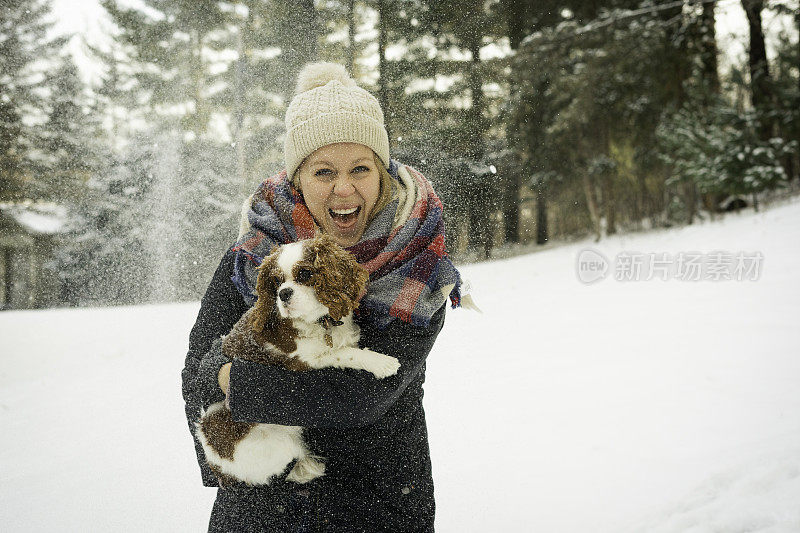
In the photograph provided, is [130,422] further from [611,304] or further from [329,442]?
[611,304]

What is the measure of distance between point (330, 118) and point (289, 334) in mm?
776

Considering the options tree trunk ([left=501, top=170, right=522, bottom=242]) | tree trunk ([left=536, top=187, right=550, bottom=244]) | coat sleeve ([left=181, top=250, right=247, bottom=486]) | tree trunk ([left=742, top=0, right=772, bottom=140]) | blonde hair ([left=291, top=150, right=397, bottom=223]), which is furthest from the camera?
tree trunk ([left=536, top=187, right=550, bottom=244])

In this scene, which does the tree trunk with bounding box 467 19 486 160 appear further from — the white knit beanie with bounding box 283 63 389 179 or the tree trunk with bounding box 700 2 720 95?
the white knit beanie with bounding box 283 63 389 179

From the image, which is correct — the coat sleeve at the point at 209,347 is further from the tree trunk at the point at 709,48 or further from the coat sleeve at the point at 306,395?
the tree trunk at the point at 709,48

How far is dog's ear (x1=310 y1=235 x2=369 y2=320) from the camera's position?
5.01ft

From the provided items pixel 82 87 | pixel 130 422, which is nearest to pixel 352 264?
pixel 130 422

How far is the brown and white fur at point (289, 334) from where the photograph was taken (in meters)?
1.53

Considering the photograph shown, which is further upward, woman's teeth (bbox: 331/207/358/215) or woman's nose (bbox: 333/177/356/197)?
woman's nose (bbox: 333/177/356/197)

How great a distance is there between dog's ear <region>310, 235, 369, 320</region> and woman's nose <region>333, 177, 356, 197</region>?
0.23 m

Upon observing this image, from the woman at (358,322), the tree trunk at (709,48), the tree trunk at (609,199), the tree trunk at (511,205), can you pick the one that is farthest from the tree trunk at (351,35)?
the tree trunk at (511,205)

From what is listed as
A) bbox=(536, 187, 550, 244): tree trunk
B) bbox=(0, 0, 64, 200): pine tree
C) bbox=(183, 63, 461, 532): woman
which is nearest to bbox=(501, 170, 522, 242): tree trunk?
bbox=(536, 187, 550, 244): tree trunk

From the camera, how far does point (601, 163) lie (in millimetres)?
17969

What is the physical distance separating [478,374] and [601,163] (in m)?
13.8

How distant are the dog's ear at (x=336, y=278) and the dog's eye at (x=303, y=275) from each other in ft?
0.08
